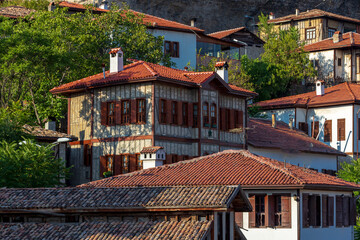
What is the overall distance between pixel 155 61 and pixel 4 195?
22580mm

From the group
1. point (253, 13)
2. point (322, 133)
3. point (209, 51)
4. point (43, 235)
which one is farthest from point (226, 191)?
point (253, 13)

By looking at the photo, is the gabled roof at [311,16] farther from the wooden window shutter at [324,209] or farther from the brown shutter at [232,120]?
the wooden window shutter at [324,209]

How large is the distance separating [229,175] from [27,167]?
7982mm

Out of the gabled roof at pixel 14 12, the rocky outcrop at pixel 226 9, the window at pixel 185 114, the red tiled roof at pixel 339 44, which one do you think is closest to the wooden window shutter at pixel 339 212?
the window at pixel 185 114

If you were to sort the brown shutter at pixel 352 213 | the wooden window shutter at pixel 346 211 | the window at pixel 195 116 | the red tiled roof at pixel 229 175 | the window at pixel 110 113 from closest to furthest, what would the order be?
1. the red tiled roof at pixel 229 175
2. the wooden window shutter at pixel 346 211
3. the brown shutter at pixel 352 213
4. the window at pixel 110 113
5. the window at pixel 195 116

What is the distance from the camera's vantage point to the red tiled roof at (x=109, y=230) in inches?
913

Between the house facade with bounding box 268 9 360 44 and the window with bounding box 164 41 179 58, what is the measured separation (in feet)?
61.4

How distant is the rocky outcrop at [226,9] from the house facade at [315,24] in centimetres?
469

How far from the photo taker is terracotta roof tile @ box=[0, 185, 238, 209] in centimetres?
2464

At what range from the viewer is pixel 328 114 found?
178 feet

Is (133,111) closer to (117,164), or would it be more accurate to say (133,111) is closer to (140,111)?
(140,111)

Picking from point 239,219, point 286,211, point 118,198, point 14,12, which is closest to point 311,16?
point 14,12

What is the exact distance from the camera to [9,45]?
4075 centimetres

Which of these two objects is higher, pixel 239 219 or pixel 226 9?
pixel 226 9
